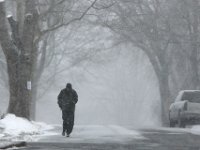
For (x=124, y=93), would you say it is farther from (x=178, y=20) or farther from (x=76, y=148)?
(x=76, y=148)

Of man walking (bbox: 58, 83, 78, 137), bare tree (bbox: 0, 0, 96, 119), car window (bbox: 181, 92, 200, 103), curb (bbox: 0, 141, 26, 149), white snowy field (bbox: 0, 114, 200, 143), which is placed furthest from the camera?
car window (bbox: 181, 92, 200, 103)

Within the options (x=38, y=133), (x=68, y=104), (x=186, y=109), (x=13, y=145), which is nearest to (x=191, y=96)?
(x=186, y=109)

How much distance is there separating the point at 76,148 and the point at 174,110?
44.9 feet

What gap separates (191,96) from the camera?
26969 mm

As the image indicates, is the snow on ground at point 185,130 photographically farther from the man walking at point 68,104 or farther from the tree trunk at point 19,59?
the tree trunk at point 19,59

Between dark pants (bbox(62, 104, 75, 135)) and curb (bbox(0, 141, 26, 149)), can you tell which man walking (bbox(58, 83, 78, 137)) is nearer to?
dark pants (bbox(62, 104, 75, 135))

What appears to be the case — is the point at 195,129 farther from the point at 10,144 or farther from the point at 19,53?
the point at 10,144

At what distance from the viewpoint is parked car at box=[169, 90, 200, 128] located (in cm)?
2517

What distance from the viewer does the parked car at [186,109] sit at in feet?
82.6

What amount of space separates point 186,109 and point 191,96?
1.75 m

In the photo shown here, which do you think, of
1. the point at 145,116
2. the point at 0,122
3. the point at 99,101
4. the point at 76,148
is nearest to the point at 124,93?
the point at 145,116

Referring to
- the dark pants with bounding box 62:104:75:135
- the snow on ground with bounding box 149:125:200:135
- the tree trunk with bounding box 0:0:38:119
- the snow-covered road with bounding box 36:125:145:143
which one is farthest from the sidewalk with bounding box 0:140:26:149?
the tree trunk with bounding box 0:0:38:119

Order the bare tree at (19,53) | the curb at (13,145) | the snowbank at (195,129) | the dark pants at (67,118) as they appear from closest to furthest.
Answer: the curb at (13,145) → the dark pants at (67,118) → the snowbank at (195,129) → the bare tree at (19,53)

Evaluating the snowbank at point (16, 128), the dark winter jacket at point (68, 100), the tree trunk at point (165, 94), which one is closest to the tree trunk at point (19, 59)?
the snowbank at point (16, 128)
